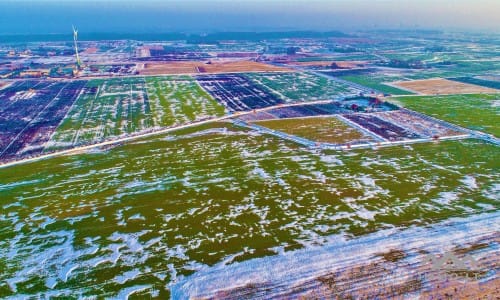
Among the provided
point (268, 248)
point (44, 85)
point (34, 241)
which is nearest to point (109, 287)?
point (34, 241)

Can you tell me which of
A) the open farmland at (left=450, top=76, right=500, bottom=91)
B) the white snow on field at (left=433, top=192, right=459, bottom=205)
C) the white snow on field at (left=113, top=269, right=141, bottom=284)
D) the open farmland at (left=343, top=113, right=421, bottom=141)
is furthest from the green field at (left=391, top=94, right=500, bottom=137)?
the white snow on field at (left=113, top=269, right=141, bottom=284)

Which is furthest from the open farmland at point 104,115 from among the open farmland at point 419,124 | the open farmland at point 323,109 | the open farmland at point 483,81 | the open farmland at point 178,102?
the open farmland at point 483,81

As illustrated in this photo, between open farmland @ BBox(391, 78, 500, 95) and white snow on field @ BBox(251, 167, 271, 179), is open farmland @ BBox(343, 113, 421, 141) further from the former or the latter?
open farmland @ BBox(391, 78, 500, 95)

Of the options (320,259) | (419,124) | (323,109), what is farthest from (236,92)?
(320,259)

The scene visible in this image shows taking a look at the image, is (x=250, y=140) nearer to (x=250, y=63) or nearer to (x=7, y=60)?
(x=250, y=63)

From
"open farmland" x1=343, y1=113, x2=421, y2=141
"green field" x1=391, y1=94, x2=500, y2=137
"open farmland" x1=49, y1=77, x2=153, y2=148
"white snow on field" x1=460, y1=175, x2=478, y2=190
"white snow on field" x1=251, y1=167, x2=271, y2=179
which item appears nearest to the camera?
"white snow on field" x1=460, y1=175, x2=478, y2=190

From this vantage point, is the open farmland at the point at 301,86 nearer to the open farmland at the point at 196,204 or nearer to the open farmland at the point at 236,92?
the open farmland at the point at 236,92

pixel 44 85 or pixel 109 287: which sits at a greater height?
pixel 44 85
